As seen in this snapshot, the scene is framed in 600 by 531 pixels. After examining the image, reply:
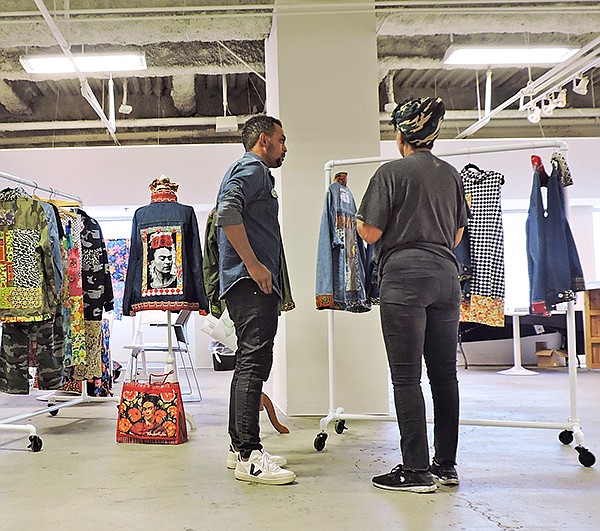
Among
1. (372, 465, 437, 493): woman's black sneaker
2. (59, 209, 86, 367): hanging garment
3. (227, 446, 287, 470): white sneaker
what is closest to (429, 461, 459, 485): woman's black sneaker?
(372, 465, 437, 493): woman's black sneaker

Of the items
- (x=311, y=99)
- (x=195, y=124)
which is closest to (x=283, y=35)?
(x=311, y=99)

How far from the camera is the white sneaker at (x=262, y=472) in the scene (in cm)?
304

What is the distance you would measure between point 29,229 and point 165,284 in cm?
83

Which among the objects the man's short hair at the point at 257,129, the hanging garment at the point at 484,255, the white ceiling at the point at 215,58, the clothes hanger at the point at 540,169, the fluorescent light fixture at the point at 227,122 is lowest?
the hanging garment at the point at 484,255

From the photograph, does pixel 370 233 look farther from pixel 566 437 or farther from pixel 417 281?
pixel 566 437

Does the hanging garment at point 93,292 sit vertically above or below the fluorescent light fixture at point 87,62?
below

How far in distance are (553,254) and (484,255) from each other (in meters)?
0.36

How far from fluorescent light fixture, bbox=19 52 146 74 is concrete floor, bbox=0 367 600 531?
10.6ft

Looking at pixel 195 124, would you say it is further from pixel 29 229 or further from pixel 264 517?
pixel 264 517

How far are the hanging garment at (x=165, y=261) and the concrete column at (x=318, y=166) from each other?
90 centimetres

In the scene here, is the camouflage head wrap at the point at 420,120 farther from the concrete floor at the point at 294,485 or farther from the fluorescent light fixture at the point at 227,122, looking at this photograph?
the fluorescent light fixture at the point at 227,122

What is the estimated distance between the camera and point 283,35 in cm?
537

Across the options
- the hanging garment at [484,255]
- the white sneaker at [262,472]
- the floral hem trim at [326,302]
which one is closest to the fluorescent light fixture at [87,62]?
the floral hem trim at [326,302]

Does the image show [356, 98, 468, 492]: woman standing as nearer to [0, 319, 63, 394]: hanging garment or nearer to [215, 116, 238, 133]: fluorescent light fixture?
[0, 319, 63, 394]: hanging garment
